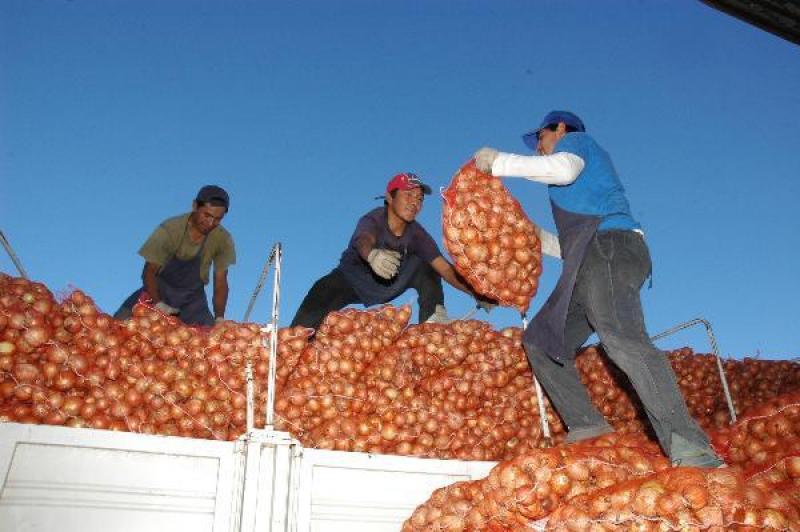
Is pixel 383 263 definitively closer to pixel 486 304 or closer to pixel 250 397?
pixel 486 304

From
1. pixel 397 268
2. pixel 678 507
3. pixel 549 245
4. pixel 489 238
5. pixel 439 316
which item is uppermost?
pixel 397 268

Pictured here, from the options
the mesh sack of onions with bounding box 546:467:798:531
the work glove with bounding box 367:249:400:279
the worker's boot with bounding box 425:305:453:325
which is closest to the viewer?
the mesh sack of onions with bounding box 546:467:798:531

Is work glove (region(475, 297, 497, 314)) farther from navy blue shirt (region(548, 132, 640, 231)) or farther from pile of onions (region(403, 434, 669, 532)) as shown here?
pile of onions (region(403, 434, 669, 532))

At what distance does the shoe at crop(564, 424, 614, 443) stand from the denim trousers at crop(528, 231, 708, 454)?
0.07ft

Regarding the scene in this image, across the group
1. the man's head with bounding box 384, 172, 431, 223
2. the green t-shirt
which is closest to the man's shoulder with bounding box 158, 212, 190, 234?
the green t-shirt

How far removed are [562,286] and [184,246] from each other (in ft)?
10.7

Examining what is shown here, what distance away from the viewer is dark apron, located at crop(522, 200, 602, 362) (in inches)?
124

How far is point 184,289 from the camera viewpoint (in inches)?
206

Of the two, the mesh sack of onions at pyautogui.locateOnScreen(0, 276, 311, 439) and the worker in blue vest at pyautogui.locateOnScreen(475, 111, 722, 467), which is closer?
the worker in blue vest at pyautogui.locateOnScreen(475, 111, 722, 467)

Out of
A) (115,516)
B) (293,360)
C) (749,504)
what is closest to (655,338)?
(293,360)

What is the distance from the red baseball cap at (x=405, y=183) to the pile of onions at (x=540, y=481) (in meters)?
2.94

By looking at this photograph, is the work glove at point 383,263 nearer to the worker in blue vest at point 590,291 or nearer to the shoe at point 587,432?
the worker in blue vest at point 590,291

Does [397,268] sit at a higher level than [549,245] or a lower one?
higher

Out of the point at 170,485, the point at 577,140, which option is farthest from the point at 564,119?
the point at 170,485
